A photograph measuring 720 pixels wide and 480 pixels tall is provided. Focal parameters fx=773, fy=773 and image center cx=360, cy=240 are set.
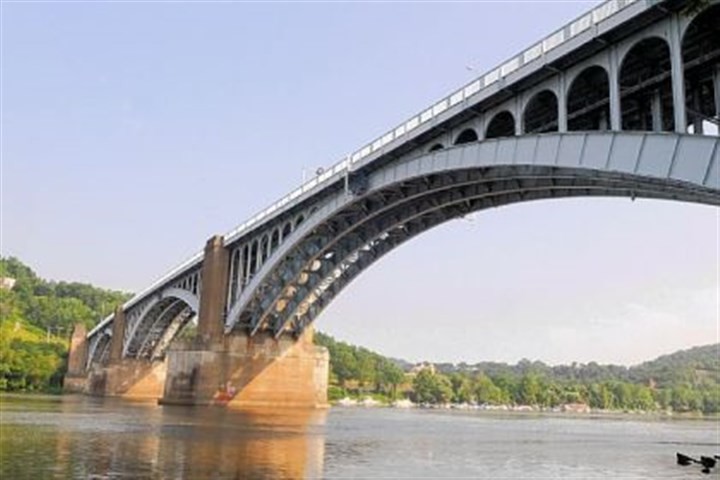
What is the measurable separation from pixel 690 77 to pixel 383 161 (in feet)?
71.8

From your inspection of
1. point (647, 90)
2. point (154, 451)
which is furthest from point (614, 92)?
point (154, 451)

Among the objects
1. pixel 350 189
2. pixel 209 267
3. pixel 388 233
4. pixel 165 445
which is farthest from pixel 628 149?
pixel 209 267

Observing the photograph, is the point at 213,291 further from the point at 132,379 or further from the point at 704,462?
the point at 704,462

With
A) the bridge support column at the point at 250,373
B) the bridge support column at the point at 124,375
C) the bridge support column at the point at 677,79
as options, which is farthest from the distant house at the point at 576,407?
the bridge support column at the point at 677,79

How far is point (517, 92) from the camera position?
33094 mm

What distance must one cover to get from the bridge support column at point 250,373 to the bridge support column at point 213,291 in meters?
1.49

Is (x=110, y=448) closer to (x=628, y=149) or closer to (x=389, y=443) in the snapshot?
(x=389, y=443)

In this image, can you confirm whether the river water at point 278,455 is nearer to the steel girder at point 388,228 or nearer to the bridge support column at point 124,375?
the steel girder at point 388,228

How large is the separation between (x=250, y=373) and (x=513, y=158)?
138 ft

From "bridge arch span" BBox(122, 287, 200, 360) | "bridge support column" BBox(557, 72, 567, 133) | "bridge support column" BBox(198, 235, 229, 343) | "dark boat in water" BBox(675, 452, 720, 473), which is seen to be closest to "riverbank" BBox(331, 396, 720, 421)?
"bridge arch span" BBox(122, 287, 200, 360)

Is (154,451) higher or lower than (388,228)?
lower

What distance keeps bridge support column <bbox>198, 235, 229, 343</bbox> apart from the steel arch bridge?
147 mm

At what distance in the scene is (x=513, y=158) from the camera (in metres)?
31.9

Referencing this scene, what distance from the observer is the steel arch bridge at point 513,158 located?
24.8 meters
